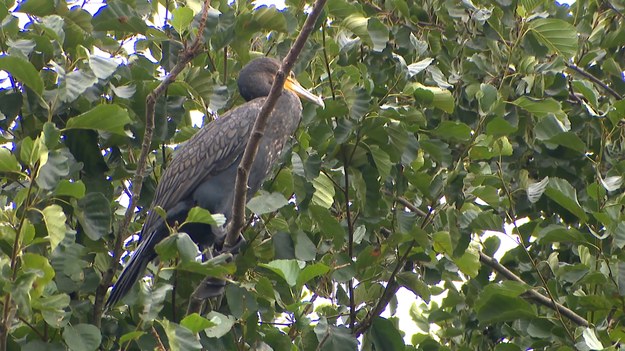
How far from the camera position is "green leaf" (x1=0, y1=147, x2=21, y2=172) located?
3271 millimetres

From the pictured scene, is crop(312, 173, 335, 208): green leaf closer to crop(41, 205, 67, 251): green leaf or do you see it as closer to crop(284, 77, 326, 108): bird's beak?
crop(284, 77, 326, 108): bird's beak

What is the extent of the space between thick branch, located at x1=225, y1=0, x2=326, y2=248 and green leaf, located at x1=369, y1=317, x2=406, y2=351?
2.06ft

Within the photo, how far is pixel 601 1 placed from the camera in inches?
207

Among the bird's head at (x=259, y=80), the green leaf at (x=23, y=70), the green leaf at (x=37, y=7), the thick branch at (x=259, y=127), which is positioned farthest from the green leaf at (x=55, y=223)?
the bird's head at (x=259, y=80)

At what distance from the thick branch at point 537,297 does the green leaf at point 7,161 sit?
1.94 m

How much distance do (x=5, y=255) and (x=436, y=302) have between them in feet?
8.35

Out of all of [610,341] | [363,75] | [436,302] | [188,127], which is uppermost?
[363,75]

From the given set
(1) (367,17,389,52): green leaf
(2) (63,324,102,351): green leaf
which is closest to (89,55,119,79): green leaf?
(2) (63,324,102,351): green leaf

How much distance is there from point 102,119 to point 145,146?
180mm

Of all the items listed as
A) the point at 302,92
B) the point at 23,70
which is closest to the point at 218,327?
the point at 23,70

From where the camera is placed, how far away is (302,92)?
4.79 m

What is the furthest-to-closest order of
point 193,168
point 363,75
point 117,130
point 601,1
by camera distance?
point 601,1 → point 193,168 → point 363,75 → point 117,130

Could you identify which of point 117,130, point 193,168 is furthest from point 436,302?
point 117,130

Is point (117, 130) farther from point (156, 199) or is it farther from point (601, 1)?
point (601, 1)
